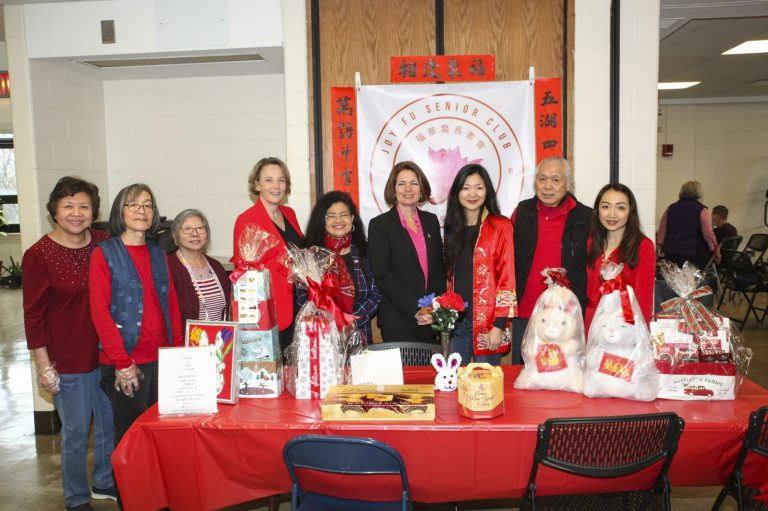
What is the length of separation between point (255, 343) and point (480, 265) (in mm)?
1241

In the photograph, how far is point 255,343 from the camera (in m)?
2.20

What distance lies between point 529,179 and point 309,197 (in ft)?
4.70

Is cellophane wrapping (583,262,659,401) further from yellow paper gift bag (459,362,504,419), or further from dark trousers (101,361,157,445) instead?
dark trousers (101,361,157,445)

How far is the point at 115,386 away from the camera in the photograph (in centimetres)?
262

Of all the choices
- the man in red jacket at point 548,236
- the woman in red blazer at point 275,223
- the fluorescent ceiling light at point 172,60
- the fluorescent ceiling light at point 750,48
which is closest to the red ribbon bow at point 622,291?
the man in red jacket at point 548,236

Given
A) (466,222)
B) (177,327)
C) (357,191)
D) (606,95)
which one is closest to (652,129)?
(606,95)

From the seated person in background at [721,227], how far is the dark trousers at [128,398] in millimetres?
7942

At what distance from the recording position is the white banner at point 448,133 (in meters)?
3.79

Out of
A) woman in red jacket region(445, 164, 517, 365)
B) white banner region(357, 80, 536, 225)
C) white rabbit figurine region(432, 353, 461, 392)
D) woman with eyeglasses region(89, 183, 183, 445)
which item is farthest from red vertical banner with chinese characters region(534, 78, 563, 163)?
woman with eyeglasses region(89, 183, 183, 445)

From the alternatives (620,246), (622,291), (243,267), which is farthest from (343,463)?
(620,246)

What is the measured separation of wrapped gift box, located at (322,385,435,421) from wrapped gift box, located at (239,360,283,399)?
0.89 ft

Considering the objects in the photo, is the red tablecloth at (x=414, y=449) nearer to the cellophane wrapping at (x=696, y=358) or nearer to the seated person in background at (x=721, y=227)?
the cellophane wrapping at (x=696, y=358)

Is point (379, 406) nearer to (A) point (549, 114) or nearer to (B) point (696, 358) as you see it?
(B) point (696, 358)

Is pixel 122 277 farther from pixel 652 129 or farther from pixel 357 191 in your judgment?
pixel 652 129
